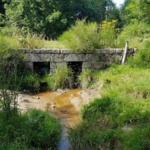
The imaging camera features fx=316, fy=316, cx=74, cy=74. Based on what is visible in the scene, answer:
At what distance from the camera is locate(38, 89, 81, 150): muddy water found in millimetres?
6453

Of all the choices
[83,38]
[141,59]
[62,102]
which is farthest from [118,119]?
[83,38]

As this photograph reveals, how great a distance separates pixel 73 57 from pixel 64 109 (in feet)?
10.8

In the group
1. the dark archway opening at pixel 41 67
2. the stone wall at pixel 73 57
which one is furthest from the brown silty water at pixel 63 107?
the dark archway opening at pixel 41 67

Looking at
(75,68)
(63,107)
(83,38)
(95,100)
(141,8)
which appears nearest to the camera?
(95,100)

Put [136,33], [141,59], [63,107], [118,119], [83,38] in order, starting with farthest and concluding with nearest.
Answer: [136,33]
[83,38]
[141,59]
[63,107]
[118,119]

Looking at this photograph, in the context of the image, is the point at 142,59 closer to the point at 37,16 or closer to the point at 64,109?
the point at 64,109

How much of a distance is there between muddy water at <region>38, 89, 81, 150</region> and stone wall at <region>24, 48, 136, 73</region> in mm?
1353

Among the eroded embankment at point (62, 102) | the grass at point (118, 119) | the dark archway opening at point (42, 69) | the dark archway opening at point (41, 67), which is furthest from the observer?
the dark archway opening at point (41, 67)

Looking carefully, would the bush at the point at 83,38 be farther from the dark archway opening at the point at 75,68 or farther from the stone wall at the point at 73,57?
the dark archway opening at the point at 75,68

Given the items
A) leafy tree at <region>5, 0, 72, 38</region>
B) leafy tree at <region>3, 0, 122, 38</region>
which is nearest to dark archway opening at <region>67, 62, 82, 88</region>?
leafy tree at <region>3, 0, 122, 38</region>

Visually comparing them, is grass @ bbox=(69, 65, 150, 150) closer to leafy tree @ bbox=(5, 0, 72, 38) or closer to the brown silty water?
the brown silty water

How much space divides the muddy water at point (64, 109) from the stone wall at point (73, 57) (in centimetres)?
135

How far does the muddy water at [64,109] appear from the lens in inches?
254

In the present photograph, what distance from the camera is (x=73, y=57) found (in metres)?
11.8
